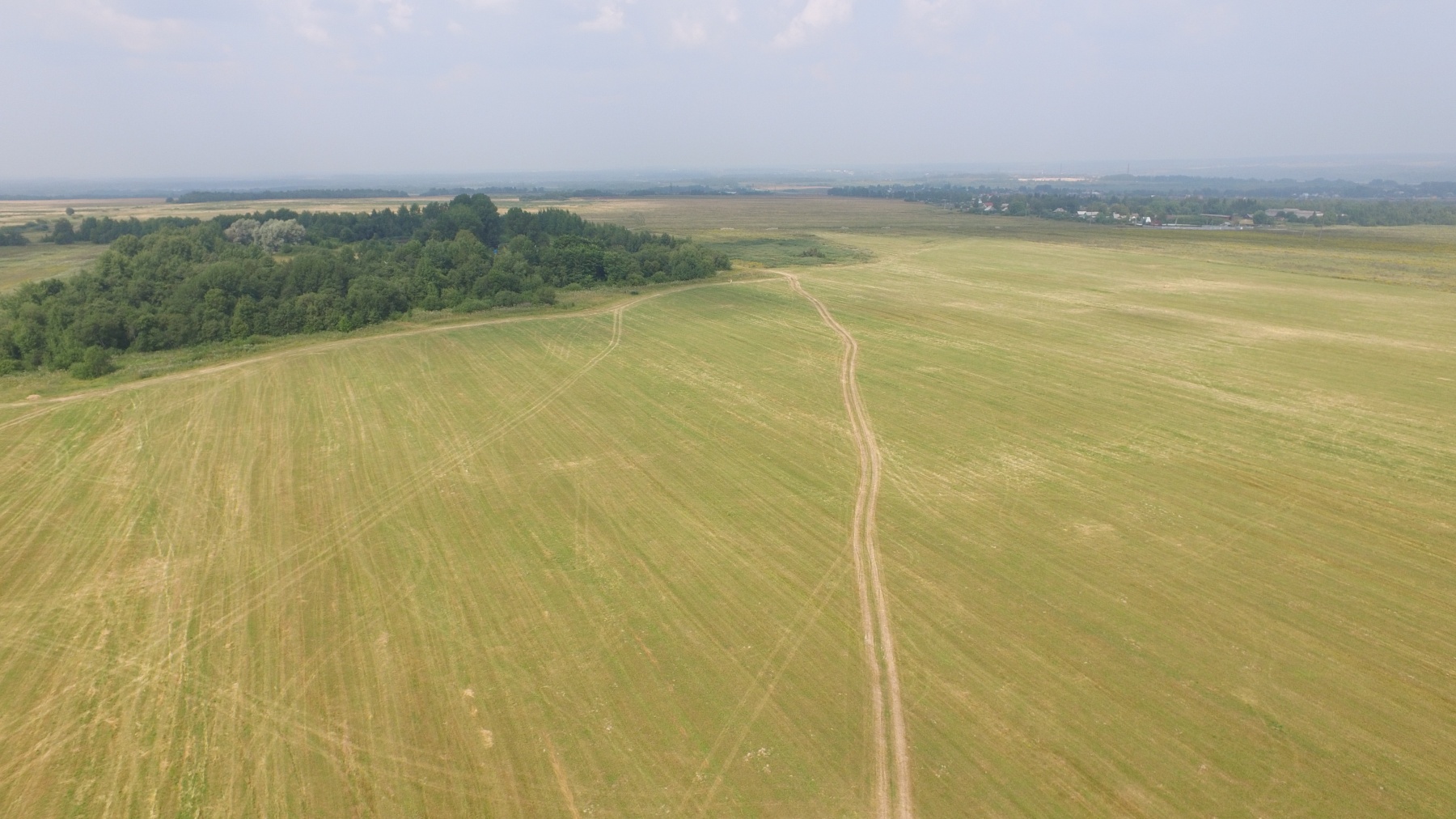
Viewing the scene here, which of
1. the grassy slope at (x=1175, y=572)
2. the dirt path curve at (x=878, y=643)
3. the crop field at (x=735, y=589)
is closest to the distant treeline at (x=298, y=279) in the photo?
the crop field at (x=735, y=589)

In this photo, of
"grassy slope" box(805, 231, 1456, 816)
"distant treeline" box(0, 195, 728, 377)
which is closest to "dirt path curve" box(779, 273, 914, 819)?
"grassy slope" box(805, 231, 1456, 816)

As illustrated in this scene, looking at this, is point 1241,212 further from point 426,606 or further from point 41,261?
point 41,261

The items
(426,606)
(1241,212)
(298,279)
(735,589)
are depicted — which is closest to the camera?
(426,606)

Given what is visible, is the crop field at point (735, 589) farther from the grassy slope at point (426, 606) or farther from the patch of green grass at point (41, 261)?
the patch of green grass at point (41, 261)

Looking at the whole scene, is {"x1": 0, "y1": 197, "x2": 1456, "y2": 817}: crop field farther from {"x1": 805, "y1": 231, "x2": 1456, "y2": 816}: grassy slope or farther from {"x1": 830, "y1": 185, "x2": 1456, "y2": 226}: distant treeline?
{"x1": 830, "y1": 185, "x2": 1456, "y2": 226}: distant treeline

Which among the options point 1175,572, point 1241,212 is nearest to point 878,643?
point 1175,572

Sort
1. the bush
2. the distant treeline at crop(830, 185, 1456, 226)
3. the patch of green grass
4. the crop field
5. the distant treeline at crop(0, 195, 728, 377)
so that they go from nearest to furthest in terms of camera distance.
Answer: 1. the crop field
2. the bush
3. the distant treeline at crop(0, 195, 728, 377)
4. the patch of green grass
5. the distant treeline at crop(830, 185, 1456, 226)
